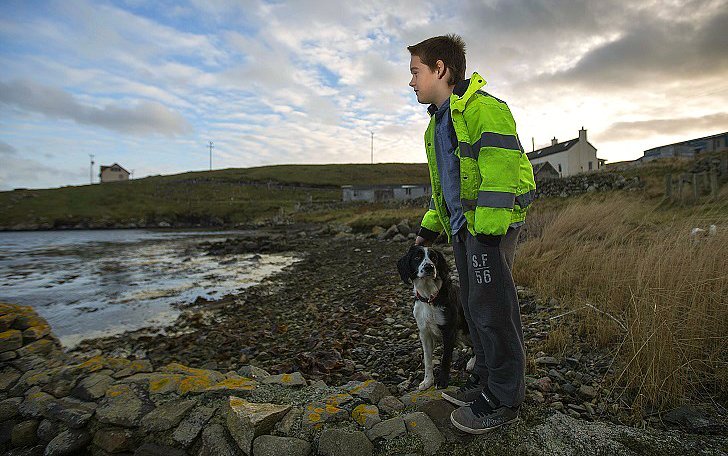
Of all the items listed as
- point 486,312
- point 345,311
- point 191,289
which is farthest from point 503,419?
point 191,289

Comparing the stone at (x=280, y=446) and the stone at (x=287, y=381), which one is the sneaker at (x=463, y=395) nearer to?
the stone at (x=280, y=446)

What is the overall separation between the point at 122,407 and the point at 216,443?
1171 millimetres

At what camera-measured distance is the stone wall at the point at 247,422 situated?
2.57 metres

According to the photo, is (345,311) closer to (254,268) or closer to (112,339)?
(112,339)

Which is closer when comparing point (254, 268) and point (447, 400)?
point (447, 400)

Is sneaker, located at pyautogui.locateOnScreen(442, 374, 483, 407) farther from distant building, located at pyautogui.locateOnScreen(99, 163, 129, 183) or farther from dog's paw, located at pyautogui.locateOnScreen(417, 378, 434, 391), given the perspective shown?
distant building, located at pyautogui.locateOnScreen(99, 163, 129, 183)

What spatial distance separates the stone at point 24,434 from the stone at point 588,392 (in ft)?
15.8

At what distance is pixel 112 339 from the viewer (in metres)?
8.01

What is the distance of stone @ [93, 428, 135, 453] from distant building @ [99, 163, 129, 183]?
152 meters

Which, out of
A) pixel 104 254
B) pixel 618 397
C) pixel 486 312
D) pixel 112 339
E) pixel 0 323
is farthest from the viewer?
pixel 104 254

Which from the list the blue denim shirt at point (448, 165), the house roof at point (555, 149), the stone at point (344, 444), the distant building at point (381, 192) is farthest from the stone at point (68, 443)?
Answer: the distant building at point (381, 192)

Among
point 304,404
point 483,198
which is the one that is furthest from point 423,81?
point 304,404

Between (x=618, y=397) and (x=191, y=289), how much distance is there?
12569mm

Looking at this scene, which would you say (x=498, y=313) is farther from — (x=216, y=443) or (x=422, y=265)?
(x=216, y=443)
